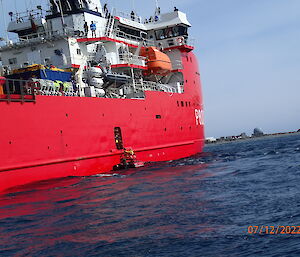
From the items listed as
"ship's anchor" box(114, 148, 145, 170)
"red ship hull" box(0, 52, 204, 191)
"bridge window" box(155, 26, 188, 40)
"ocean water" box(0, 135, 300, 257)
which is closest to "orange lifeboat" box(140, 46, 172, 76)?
"red ship hull" box(0, 52, 204, 191)

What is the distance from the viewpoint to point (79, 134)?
18.8 meters

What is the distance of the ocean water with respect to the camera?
7328 millimetres

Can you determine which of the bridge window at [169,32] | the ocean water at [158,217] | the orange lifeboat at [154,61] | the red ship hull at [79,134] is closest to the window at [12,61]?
the red ship hull at [79,134]

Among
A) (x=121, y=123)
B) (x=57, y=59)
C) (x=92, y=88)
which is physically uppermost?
(x=57, y=59)

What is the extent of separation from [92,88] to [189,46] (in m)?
13.2

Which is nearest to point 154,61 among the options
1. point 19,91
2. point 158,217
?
point 19,91

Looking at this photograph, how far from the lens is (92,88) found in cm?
2033

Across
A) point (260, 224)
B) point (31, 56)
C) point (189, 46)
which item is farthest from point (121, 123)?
point (260, 224)

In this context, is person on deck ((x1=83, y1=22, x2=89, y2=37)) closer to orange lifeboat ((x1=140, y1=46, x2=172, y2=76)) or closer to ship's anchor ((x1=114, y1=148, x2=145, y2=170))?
orange lifeboat ((x1=140, y1=46, x2=172, y2=76))

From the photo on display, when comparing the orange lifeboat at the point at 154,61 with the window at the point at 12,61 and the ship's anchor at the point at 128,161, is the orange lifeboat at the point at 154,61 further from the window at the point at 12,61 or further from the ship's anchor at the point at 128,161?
the window at the point at 12,61

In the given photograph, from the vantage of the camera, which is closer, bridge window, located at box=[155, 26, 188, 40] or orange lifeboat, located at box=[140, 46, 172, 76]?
orange lifeboat, located at box=[140, 46, 172, 76]

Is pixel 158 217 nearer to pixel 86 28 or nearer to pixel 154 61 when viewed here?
pixel 86 28

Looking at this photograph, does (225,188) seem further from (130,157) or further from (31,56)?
(31,56)

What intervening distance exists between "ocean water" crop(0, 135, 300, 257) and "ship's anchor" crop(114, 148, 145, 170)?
508 centimetres
